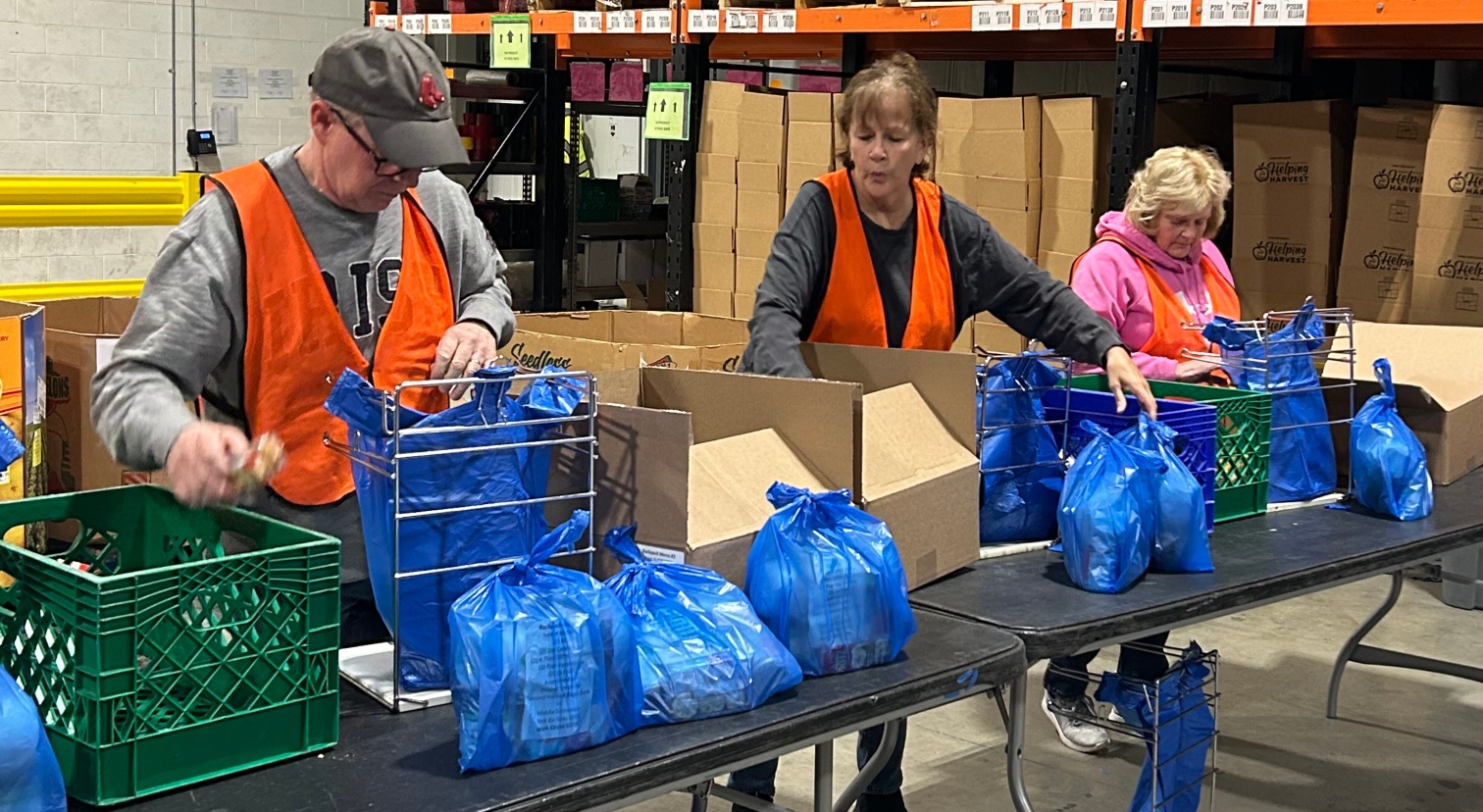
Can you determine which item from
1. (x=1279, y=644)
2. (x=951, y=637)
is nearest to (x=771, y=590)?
(x=951, y=637)

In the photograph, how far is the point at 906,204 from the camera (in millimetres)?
2887

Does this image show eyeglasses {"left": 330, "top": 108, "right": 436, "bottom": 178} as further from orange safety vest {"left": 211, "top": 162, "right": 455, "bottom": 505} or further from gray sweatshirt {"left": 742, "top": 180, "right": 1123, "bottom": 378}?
gray sweatshirt {"left": 742, "top": 180, "right": 1123, "bottom": 378}

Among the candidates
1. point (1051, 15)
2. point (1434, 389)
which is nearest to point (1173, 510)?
point (1434, 389)

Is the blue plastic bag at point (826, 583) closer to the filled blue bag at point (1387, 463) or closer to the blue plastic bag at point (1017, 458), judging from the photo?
the blue plastic bag at point (1017, 458)

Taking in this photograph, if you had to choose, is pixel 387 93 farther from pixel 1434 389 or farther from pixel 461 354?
pixel 1434 389

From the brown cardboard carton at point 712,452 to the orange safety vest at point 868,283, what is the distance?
67 cm

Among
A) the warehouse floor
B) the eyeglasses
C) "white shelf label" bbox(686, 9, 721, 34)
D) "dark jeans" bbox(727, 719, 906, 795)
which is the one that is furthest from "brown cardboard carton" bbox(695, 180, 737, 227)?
the eyeglasses

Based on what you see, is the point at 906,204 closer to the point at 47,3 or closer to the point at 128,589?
the point at 128,589

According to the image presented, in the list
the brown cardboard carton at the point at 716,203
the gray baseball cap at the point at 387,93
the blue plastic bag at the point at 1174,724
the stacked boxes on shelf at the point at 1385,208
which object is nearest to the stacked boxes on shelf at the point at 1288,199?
the stacked boxes on shelf at the point at 1385,208

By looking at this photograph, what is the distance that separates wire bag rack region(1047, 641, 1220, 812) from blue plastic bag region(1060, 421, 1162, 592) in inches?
18.2

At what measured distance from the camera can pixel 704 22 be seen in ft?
16.8

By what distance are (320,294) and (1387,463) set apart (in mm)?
1963

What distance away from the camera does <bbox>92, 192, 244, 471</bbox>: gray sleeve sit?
1.69 metres

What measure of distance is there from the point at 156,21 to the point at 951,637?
752cm
